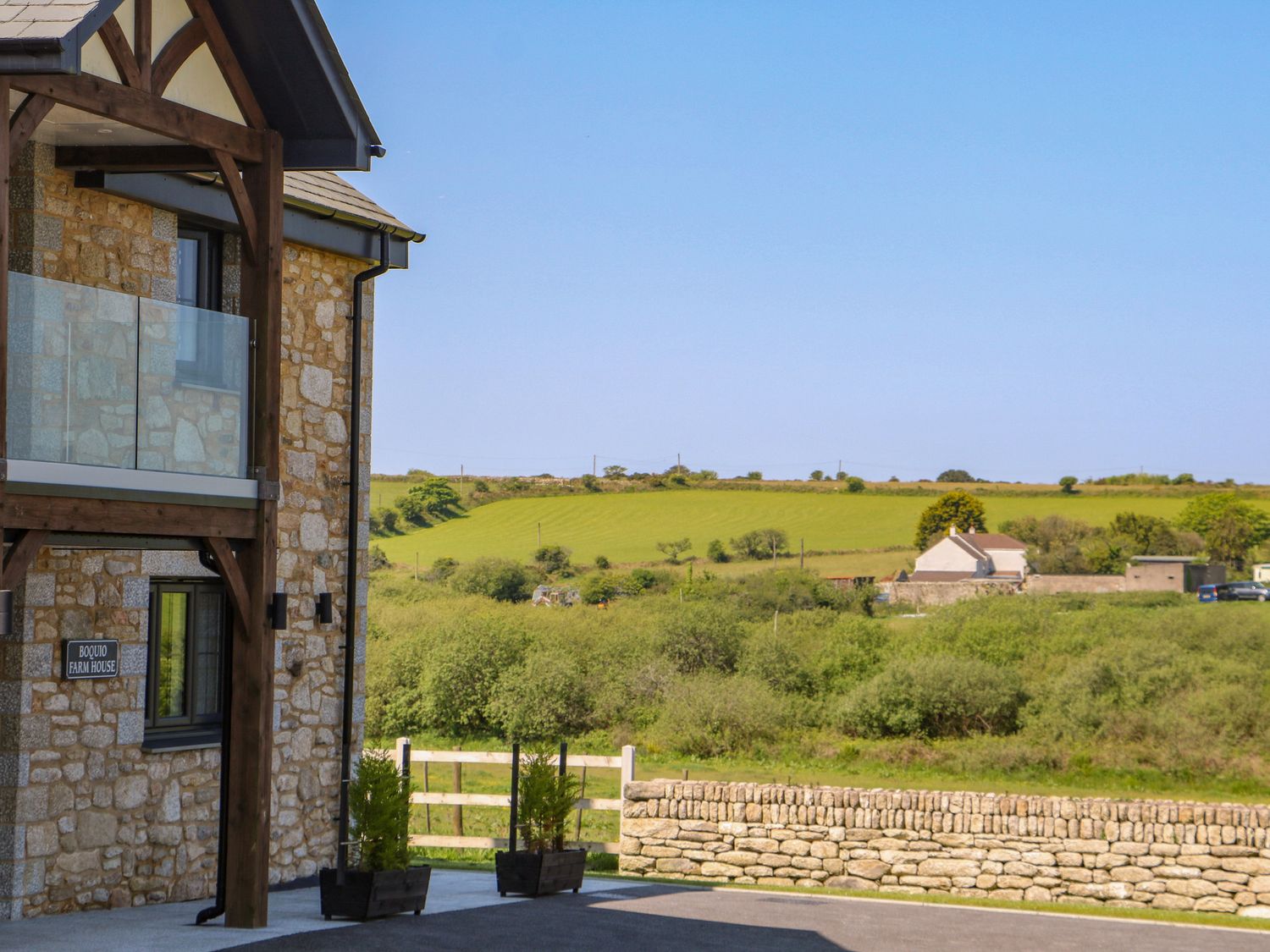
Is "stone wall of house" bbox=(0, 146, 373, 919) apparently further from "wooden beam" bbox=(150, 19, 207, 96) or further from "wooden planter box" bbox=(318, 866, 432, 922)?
"wooden planter box" bbox=(318, 866, 432, 922)

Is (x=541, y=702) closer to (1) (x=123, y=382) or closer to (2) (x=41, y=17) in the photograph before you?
(1) (x=123, y=382)

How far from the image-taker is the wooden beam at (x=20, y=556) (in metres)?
8.36

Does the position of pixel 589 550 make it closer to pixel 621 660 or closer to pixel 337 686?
pixel 621 660

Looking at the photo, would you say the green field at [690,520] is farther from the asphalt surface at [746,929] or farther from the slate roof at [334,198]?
the asphalt surface at [746,929]

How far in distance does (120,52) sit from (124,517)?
10.0 ft

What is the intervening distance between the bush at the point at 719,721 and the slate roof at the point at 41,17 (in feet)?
101

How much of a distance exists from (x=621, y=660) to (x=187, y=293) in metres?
33.9

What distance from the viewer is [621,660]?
148 feet

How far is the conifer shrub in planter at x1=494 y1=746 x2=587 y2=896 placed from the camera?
12.4 m

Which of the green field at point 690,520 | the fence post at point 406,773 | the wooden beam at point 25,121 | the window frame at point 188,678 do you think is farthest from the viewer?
the green field at point 690,520

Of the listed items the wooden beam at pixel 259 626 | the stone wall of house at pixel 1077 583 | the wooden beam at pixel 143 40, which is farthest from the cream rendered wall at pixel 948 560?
the wooden beam at pixel 143 40

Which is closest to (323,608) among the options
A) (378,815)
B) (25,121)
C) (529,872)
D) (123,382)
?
(378,815)

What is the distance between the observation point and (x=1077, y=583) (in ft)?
212

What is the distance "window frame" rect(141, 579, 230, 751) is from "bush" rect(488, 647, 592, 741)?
2892cm
